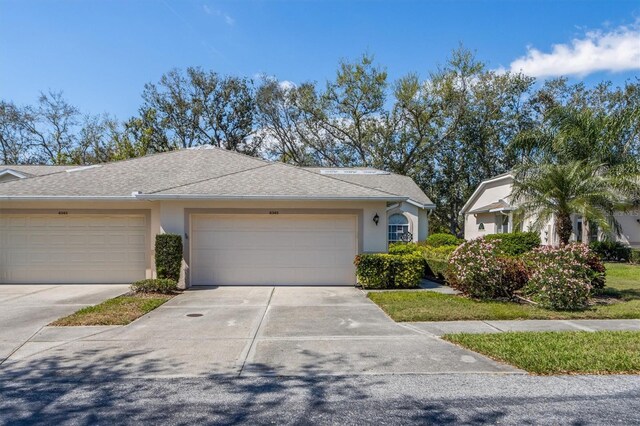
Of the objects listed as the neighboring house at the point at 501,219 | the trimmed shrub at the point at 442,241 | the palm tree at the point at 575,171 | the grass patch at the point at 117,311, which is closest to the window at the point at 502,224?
the neighboring house at the point at 501,219

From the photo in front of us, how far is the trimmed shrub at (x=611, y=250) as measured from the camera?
20281 mm

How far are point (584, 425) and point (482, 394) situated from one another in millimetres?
952

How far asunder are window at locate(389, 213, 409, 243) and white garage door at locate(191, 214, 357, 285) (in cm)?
1088

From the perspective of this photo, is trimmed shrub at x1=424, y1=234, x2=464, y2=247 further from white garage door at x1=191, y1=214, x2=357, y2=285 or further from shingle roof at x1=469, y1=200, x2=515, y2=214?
white garage door at x1=191, y1=214, x2=357, y2=285

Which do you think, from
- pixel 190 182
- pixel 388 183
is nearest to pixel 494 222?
pixel 388 183

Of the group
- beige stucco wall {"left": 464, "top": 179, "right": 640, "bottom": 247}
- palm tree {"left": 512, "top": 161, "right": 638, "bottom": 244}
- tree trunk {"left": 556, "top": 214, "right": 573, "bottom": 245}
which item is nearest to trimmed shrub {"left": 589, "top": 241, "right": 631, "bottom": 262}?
beige stucco wall {"left": 464, "top": 179, "right": 640, "bottom": 247}

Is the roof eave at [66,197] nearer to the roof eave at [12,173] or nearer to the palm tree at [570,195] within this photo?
the roof eave at [12,173]

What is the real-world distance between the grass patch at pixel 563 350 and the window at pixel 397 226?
1612 centimetres

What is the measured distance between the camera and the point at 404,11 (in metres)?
15.5

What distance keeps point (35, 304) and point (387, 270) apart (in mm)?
8556

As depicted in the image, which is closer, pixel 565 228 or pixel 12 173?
pixel 565 228

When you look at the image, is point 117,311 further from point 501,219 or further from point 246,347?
point 501,219

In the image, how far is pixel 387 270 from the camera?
39.5 feet

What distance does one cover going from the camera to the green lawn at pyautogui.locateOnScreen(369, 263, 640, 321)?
836 centimetres
